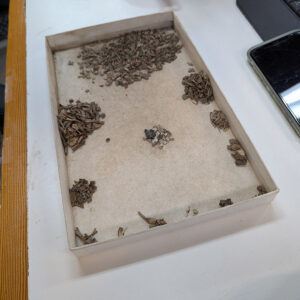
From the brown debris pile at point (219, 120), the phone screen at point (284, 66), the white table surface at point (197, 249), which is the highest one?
the phone screen at point (284, 66)

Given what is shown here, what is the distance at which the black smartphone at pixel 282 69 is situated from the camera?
2.74 ft

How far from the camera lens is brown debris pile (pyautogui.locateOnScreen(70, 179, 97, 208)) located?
766 mm

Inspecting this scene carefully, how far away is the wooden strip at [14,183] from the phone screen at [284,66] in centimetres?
75

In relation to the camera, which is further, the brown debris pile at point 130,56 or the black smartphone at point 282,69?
the brown debris pile at point 130,56

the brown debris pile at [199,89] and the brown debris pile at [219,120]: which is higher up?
the brown debris pile at [199,89]

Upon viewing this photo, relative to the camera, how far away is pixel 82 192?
2.54ft

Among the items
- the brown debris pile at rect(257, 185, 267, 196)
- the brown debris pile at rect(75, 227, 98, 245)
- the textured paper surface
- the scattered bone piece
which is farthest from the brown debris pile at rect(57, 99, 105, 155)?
the brown debris pile at rect(257, 185, 267, 196)

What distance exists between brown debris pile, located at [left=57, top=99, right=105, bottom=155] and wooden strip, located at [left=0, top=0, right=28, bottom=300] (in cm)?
13

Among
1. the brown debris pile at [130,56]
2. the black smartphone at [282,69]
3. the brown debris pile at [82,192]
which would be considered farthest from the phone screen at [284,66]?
the brown debris pile at [82,192]

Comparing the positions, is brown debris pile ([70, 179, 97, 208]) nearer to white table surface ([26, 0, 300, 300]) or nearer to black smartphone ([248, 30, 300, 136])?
white table surface ([26, 0, 300, 300])

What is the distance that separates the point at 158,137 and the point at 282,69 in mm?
415

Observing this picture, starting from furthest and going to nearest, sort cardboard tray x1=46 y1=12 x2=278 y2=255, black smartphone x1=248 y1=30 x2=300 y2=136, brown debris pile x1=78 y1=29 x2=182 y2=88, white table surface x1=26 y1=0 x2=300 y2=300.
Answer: brown debris pile x1=78 y1=29 x2=182 y2=88 < black smartphone x1=248 y1=30 x2=300 y2=136 < cardboard tray x1=46 y1=12 x2=278 y2=255 < white table surface x1=26 y1=0 x2=300 y2=300

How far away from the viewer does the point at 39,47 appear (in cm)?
112

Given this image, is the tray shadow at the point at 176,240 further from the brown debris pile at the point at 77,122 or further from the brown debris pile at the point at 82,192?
the brown debris pile at the point at 77,122
